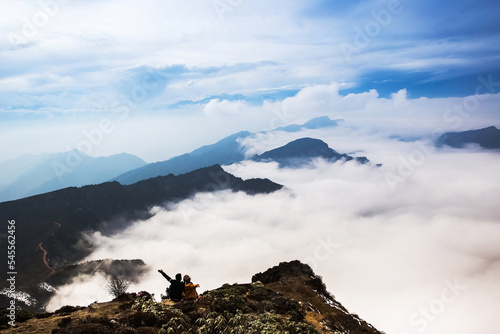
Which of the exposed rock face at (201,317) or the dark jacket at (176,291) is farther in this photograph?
the dark jacket at (176,291)

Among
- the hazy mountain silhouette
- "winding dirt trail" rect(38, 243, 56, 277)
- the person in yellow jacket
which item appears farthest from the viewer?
the hazy mountain silhouette

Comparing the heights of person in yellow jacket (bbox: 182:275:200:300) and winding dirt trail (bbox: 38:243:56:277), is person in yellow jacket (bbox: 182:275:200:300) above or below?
above

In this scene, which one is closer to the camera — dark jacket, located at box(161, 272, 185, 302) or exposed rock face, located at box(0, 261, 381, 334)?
exposed rock face, located at box(0, 261, 381, 334)

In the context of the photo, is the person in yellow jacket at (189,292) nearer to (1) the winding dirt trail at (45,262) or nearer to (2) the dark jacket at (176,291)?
(2) the dark jacket at (176,291)

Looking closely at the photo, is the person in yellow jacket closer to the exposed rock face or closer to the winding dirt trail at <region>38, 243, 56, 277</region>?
the exposed rock face

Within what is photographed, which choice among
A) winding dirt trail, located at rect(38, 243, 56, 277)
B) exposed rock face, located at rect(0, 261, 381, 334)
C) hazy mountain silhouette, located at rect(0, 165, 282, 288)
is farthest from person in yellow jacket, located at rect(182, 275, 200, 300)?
winding dirt trail, located at rect(38, 243, 56, 277)

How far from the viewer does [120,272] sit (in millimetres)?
137250

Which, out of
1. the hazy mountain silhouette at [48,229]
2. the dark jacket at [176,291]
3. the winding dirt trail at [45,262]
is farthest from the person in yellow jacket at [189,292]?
the winding dirt trail at [45,262]

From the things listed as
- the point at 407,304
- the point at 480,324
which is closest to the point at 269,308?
the point at 407,304

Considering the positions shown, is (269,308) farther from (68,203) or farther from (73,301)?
(68,203)

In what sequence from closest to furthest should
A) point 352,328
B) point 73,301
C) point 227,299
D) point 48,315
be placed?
1. point 48,315
2. point 227,299
3. point 352,328
4. point 73,301

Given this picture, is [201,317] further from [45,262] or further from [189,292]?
[45,262]

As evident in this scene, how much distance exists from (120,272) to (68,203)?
256 ft

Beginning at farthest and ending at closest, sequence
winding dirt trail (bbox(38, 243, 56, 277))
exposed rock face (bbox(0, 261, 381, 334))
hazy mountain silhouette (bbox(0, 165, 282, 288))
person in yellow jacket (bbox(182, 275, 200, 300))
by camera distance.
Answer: hazy mountain silhouette (bbox(0, 165, 282, 288))
winding dirt trail (bbox(38, 243, 56, 277))
person in yellow jacket (bbox(182, 275, 200, 300))
exposed rock face (bbox(0, 261, 381, 334))
